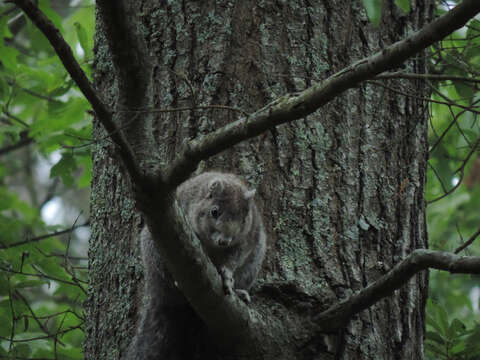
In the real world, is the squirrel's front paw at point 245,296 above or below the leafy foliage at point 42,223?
below

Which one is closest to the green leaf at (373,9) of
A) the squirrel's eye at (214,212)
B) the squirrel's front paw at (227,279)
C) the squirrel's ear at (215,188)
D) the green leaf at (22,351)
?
the squirrel's front paw at (227,279)

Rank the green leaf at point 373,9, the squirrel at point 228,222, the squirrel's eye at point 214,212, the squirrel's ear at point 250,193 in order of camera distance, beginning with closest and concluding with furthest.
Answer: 1. the green leaf at point 373,9
2. the squirrel's ear at point 250,193
3. the squirrel at point 228,222
4. the squirrel's eye at point 214,212

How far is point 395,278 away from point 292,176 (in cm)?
90

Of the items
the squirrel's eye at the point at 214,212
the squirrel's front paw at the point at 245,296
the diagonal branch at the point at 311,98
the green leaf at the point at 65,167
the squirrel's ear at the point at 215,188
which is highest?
the green leaf at the point at 65,167

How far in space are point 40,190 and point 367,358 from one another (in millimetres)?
12014

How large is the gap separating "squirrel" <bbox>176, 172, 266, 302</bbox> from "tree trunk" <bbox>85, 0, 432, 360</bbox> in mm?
136

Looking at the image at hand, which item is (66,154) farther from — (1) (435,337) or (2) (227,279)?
(1) (435,337)

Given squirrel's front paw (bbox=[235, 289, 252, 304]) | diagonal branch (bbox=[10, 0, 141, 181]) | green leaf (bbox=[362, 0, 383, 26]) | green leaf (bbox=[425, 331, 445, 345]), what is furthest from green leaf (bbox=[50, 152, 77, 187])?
green leaf (bbox=[362, 0, 383, 26])

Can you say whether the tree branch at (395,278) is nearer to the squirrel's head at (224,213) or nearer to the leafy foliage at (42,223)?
the squirrel's head at (224,213)

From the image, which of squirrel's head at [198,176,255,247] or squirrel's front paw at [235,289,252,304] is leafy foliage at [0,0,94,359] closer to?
squirrel's head at [198,176,255,247]

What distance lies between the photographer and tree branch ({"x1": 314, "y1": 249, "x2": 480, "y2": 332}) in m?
2.00

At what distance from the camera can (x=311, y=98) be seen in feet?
6.36

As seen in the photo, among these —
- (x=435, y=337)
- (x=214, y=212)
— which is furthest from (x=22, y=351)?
(x=435, y=337)

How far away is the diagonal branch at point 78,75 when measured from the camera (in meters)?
1.75
